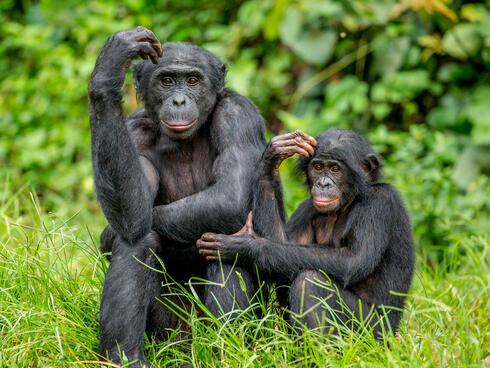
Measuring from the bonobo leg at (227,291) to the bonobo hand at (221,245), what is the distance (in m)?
0.06

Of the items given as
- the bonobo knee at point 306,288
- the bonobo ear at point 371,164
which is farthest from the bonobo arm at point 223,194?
the bonobo ear at point 371,164

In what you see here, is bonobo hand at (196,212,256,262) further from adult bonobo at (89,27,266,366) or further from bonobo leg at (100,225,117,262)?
bonobo leg at (100,225,117,262)

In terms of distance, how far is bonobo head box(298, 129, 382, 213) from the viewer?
14.0 feet

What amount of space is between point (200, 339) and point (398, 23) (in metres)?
5.91

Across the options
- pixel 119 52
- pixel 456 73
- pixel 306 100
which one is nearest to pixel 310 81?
pixel 306 100

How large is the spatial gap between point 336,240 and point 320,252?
22cm

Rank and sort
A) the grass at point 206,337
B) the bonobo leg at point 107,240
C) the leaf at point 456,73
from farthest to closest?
the leaf at point 456,73
the bonobo leg at point 107,240
the grass at point 206,337

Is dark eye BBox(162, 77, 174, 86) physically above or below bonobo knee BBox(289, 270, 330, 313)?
above

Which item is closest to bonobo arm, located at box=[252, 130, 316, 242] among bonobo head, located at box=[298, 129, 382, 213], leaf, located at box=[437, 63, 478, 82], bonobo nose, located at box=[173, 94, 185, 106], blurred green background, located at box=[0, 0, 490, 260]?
bonobo head, located at box=[298, 129, 382, 213]

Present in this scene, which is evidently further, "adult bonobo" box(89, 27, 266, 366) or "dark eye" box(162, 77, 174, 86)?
"dark eye" box(162, 77, 174, 86)

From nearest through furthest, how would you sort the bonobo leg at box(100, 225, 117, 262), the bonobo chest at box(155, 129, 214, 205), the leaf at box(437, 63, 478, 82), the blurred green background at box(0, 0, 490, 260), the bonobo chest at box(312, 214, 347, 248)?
1. the bonobo chest at box(312, 214, 347, 248)
2. the bonobo chest at box(155, 129, 214, 205)
3. the bonobo leg at box(100, 225, 117, 262)
4. the blurred green background at box(0, 0, 490, 260)
5. the leaf at box(437, 63, 478, 82)

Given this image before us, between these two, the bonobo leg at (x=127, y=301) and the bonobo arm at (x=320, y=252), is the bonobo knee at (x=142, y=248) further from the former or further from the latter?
the bonobo arm at (x=320, y=252)

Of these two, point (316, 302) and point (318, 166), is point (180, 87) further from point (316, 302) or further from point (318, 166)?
point (316, 302)

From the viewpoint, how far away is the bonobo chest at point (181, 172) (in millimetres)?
4480
